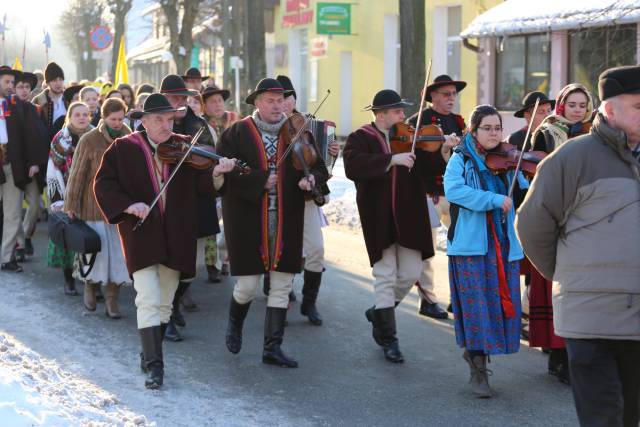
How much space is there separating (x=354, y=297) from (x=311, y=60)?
25.0 meters

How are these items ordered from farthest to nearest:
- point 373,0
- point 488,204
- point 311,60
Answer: point 311,60, point 373,0, point 488,204

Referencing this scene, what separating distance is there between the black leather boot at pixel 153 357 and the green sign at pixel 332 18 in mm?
23366

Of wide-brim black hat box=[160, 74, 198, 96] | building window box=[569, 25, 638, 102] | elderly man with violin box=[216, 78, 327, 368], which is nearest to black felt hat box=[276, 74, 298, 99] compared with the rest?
wide-brim black hat box=[160, 74, 198, 96]

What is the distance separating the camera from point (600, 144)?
4.13 meters

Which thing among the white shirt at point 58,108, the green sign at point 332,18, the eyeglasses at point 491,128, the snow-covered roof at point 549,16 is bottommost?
the eyeglasses at point 491,128

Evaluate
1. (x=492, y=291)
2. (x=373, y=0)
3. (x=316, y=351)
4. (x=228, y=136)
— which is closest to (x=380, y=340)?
(x=316, y=351)

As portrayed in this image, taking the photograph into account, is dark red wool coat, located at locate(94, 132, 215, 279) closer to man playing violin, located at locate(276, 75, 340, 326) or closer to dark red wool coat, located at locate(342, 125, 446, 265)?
dark red wool coat, located at locate(342, 125, 446, 265)

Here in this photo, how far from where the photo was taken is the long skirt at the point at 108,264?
8508mm

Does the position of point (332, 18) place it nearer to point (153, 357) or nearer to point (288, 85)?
point (288, 85)

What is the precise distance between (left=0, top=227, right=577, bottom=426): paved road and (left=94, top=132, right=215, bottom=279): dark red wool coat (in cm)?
79

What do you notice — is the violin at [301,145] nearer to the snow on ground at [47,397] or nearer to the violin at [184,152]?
the violin at [184,152]

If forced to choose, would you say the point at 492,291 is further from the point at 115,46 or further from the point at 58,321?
the point at 115,46

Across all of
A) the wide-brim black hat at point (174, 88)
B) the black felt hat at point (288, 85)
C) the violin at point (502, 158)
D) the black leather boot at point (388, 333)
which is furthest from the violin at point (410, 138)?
the wide-brim black hat at point (174, 88)

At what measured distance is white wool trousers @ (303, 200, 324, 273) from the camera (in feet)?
26.9
